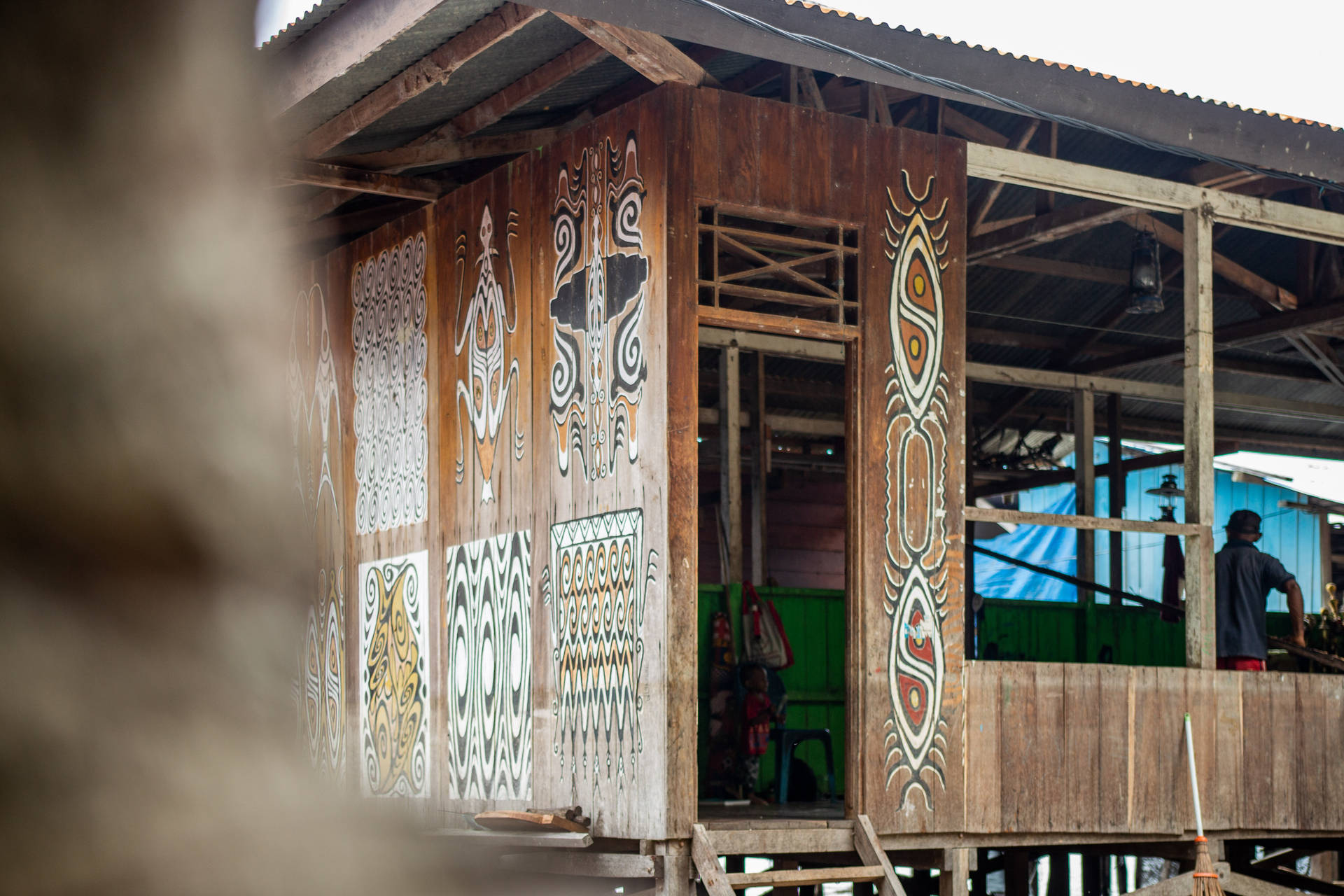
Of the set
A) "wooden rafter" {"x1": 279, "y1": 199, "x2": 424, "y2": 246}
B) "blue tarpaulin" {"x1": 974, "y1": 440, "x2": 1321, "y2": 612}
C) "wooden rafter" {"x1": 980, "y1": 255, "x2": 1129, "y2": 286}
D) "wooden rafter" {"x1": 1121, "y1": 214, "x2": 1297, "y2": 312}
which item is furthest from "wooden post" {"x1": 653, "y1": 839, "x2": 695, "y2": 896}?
"blue tarpaulin" {"x1": 974, "y1": 440, "x2": 1321, "y2": 612}

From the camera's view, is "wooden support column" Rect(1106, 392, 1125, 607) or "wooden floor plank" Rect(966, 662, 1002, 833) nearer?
"wooden floor plank" Rect(966, 662, 1002, 833)

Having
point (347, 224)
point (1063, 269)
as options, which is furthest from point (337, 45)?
point (1063, 269)

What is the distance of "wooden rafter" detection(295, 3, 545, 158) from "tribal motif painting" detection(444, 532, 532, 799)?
8.42ft

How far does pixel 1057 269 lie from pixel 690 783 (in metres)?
7.01

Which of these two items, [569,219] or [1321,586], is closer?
[569,219]

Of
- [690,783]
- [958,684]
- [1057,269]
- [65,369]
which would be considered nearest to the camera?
[65,369]

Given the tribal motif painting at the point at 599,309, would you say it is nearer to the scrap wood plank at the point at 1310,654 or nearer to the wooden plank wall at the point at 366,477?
the wooden plank wall at the point at 366,477

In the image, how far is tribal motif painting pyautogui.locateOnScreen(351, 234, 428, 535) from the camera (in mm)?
10492

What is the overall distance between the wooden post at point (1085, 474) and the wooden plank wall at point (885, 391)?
6.05 m

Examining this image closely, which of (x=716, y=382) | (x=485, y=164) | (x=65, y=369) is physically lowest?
(x=65, y=369)

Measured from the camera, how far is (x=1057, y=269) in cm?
A: 1319

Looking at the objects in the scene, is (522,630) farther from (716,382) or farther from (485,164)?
(716,382)

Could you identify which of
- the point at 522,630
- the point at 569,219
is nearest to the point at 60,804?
the point at 522,630

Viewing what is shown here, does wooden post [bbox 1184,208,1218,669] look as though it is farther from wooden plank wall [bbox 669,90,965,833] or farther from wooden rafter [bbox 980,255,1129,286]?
wooden rafter [bbox 980,255,1129,286]
